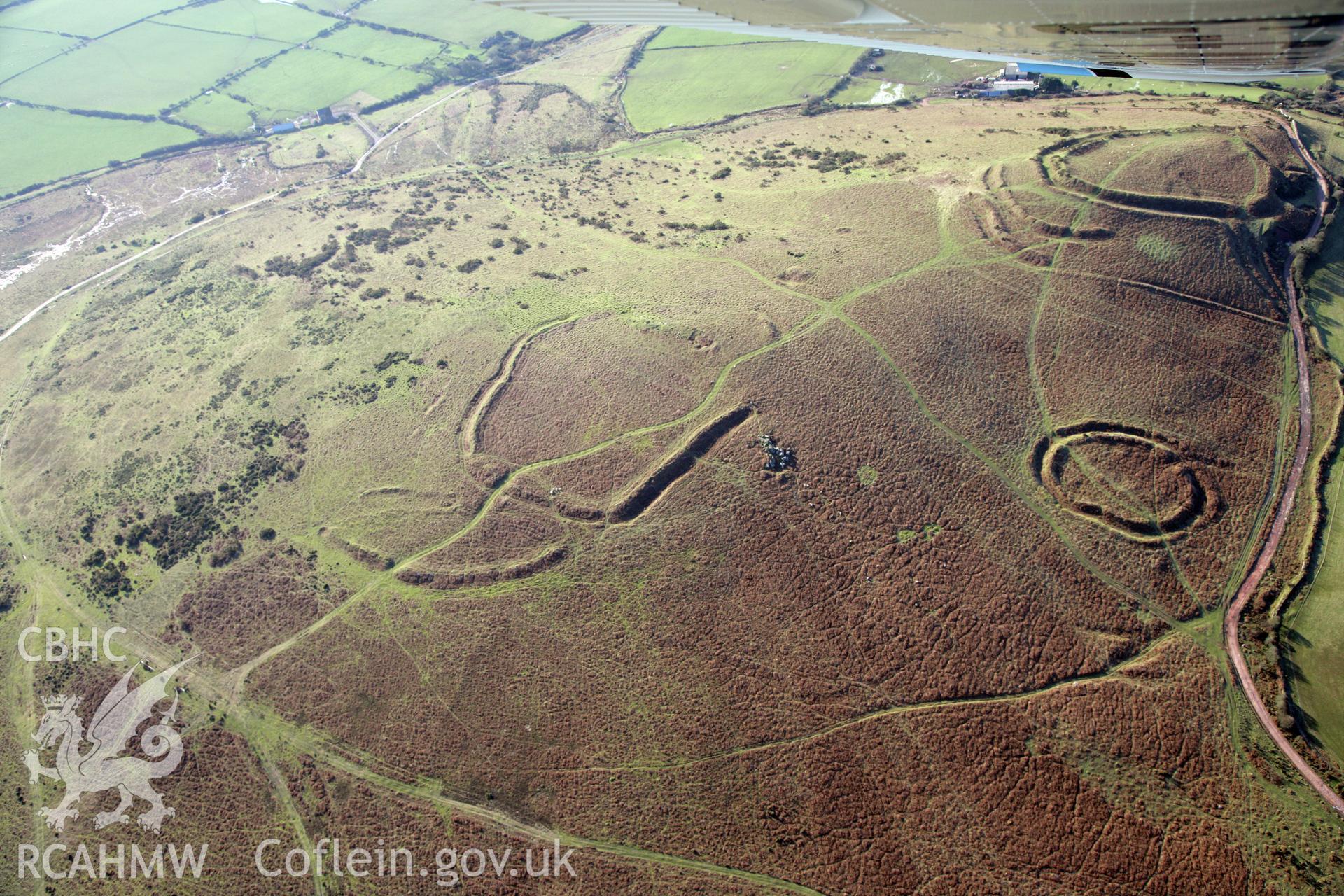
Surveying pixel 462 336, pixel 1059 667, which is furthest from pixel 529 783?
pixel 462 336

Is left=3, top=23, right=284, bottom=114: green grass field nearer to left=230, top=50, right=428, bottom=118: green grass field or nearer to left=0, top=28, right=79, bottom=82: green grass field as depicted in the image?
left=0, top=28, right=79, bottom=82: green grass field

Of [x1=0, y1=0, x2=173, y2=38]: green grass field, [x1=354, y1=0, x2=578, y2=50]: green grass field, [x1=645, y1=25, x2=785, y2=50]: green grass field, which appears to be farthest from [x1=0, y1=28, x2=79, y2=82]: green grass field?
[x1=645, y1=25, x2=785, y2=50]: green grass field

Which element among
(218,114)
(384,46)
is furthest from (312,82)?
(384,46)

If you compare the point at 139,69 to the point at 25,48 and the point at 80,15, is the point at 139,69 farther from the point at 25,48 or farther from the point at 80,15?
the point at 80,15

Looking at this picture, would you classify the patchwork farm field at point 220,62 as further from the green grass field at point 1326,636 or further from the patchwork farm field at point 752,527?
the green grass field at point 1326,636

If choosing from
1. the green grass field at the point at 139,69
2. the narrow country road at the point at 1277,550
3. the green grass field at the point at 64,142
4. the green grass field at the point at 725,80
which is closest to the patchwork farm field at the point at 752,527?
the narrow country road at the point at 1277,550

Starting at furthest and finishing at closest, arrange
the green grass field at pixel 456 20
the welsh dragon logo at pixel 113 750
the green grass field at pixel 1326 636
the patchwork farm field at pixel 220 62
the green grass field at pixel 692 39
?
the green grass field at pixel 456 20 < the green grass field at pixel 692 39 < the patchwork farm field at pixel 220 62 < the welsh dragon logo at pixel 113 750 < the green grass field at pixel 1326 636

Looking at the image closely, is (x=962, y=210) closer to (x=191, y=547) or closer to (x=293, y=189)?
(x=191, y=547)
